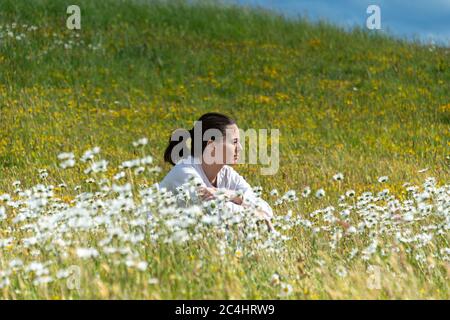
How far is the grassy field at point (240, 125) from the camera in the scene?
15.7 ft

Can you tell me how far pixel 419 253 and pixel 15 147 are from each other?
7777mm

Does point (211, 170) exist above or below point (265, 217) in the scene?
above

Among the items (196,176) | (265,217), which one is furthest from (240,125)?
(265,217)

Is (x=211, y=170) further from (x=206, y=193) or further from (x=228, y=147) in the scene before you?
(x=206, y=193)

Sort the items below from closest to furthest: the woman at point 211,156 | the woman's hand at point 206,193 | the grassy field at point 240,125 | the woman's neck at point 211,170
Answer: the grassy field at point 240,125 < the woman's hand at point 206,193 < the woman at point 211,156 < the woman's neck at point 211,170

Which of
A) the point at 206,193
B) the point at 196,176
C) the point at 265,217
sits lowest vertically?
the point at 265,217

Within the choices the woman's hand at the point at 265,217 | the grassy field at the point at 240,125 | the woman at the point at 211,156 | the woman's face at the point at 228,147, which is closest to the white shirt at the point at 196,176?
the woman at the point at 211,156

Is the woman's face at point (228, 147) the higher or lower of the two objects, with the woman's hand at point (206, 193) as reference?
higher

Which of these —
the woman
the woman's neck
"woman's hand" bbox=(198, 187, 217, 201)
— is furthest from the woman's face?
"woman's hand" bbox=(198, 187, 217, 201)

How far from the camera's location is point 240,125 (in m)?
14.7

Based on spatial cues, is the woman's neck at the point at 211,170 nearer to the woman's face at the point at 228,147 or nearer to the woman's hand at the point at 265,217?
the woman's face at the point at 228,147

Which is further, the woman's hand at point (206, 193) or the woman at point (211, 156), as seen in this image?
the woman at point (211, 156)
